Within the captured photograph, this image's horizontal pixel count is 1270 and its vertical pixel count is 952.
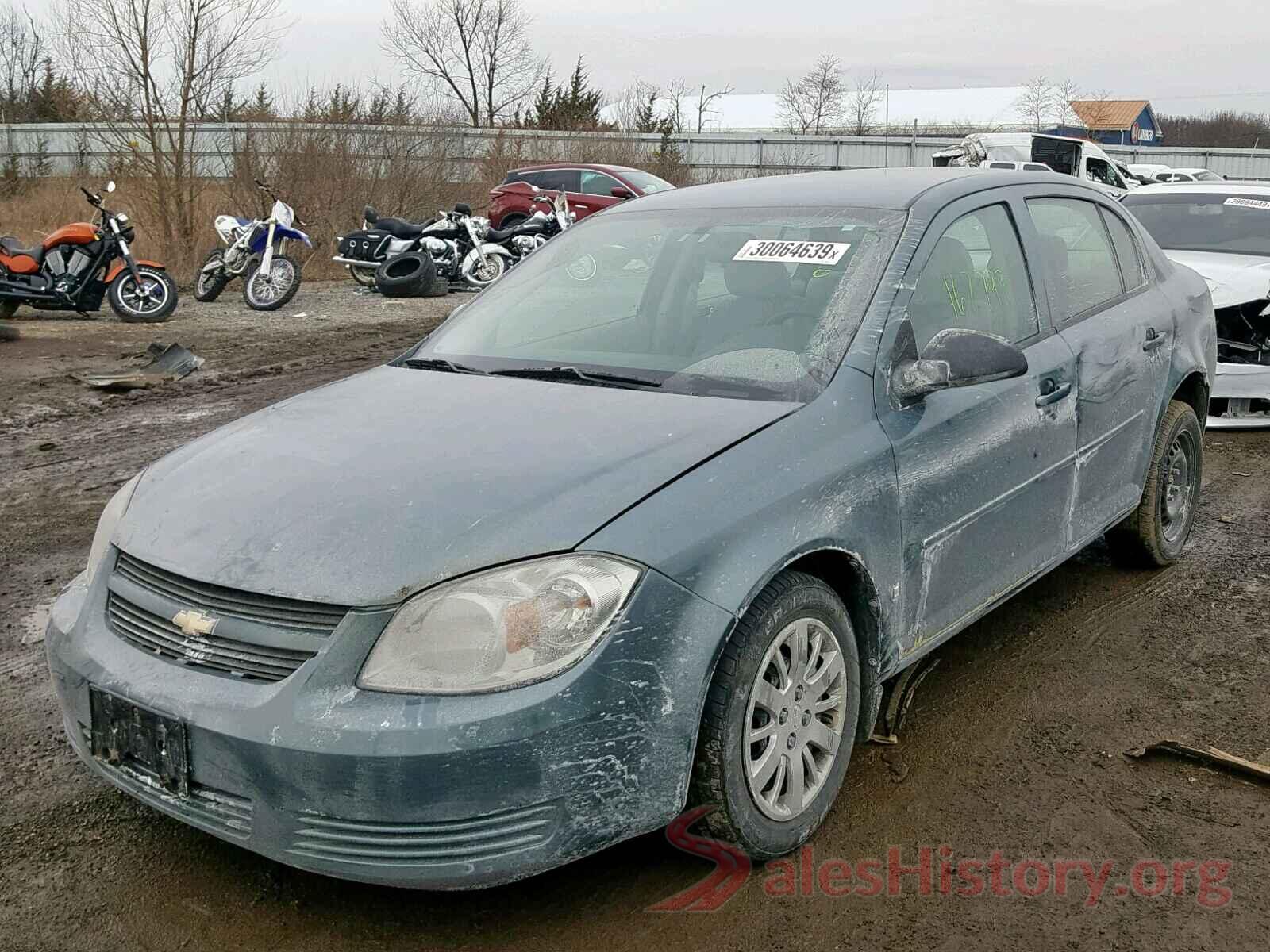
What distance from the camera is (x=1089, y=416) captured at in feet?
13.1

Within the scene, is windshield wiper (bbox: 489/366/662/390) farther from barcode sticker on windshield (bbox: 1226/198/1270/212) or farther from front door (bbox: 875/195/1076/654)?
barcode sticker on windshield (bbox: 1226/198/1270/212)

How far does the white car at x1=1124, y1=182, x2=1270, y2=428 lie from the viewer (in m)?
7.88

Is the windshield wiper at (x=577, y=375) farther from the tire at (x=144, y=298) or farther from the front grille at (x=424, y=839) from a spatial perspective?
the tire at (x=144, y=298)

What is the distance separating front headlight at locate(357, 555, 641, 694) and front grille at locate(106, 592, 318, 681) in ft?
0.61

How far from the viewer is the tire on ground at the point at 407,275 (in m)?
16.3

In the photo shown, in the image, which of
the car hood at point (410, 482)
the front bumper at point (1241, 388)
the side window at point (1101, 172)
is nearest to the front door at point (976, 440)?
the car hood at point (410, 482)

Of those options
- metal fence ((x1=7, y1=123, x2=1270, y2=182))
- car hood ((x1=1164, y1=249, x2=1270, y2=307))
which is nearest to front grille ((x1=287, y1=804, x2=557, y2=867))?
car hood ((x1=1164, y1=249, x2=1270, y2=307))

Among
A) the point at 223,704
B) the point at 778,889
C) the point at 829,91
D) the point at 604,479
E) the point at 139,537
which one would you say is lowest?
the point at 778,889

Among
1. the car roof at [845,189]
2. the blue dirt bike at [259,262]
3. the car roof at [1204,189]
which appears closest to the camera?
the car roof at [845,189]

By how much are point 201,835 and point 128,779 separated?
0.40 m

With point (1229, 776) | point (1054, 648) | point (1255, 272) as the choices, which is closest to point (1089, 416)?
point (1054, 648)

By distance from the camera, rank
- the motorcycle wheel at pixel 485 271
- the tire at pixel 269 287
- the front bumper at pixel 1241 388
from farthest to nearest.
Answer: the motorcycle wheel at pixel 485 271
the tire at pixel 269 287
the front bumper at pixel 1241 388

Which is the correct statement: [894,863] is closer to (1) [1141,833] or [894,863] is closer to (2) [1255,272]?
(1) [1141,833]

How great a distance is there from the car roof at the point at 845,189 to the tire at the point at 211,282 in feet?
37.6
